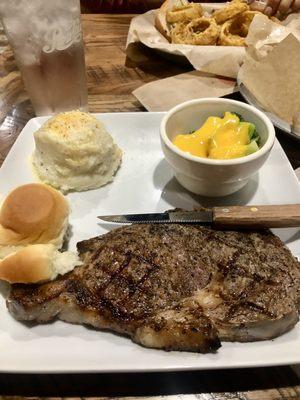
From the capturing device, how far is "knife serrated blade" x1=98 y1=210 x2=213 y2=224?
1619 mm

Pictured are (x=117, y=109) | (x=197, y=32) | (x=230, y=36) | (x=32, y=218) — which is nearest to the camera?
(x=32, y=218)

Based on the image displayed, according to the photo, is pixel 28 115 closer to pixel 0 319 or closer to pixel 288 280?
pixel 0 319

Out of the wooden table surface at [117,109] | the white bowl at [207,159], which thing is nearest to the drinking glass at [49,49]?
the wooden table surface at [117,109]

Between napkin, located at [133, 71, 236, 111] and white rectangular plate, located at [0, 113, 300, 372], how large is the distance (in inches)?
13.4

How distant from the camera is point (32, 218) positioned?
1.52 metres

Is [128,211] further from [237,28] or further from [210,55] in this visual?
[237,28]

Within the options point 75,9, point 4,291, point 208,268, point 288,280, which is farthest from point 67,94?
point 288,280

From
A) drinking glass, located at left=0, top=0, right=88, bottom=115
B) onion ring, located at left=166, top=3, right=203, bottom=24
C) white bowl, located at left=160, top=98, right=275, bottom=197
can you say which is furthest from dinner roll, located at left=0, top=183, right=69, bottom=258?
onion ring, located at left=166, top=3, right=203, bottom=24

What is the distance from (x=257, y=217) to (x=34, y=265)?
0.92 metres

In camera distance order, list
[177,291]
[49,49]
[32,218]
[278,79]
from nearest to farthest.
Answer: [177,291]
[32,218]
[49,49]
[278,79]

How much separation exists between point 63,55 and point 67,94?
0.91ft

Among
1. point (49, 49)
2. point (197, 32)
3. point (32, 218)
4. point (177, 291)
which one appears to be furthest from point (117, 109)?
point (177, 291)

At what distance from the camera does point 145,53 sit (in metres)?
3.22

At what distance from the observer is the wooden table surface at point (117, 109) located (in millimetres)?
1271
